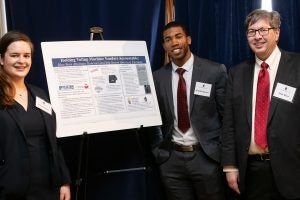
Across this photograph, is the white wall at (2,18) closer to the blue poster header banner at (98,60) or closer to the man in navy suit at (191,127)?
the blue poster header banner at (98,60)

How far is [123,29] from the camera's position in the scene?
3.10 metres

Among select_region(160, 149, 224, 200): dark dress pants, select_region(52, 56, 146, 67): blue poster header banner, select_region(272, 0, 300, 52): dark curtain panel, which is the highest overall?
select_region(272, 0, 300, 52): dark curtain panel

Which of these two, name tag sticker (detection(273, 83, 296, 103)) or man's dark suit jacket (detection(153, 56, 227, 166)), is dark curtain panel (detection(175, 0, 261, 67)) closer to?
man's dark suit jacket (detection(153, 56, 227, 166))

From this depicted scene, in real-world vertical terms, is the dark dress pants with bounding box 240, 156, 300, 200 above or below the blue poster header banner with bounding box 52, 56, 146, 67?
below

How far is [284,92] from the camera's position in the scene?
2.18m

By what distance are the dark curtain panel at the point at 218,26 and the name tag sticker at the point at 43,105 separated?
135 cm

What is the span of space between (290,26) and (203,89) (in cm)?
77

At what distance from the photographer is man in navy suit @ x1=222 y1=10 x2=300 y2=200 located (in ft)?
7.11

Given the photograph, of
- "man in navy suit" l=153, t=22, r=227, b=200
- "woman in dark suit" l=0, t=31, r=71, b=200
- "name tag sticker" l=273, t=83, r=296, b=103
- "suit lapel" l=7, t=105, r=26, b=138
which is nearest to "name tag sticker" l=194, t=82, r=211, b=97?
"man in navy suit" l=153, t=22, r=227, b=200

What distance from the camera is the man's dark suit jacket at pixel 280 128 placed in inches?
85.0

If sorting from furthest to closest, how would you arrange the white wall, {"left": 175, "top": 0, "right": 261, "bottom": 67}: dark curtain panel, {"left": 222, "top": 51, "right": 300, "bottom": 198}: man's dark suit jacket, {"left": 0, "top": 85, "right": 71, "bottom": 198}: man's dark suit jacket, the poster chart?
{"left": 175, "top": 0, "right": 261, "bottom": 67}: dark curtain panel → the white wall → the poster chart → {"left": 222, "top": 51, "right": 300, "bottom": 198}: man's dark suit jacket → {"left": 0, "top": 85, "right": 71, "bottom": 198}: man's dark suit jacket

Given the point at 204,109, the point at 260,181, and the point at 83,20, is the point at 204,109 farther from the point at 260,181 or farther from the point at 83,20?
the point at 83,20

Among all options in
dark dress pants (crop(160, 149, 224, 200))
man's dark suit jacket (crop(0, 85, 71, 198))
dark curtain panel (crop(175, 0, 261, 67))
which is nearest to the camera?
man's dark suit jacket (crop(0, 85, 71, 198))

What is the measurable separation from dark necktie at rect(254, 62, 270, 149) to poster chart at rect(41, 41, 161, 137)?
76 cm
